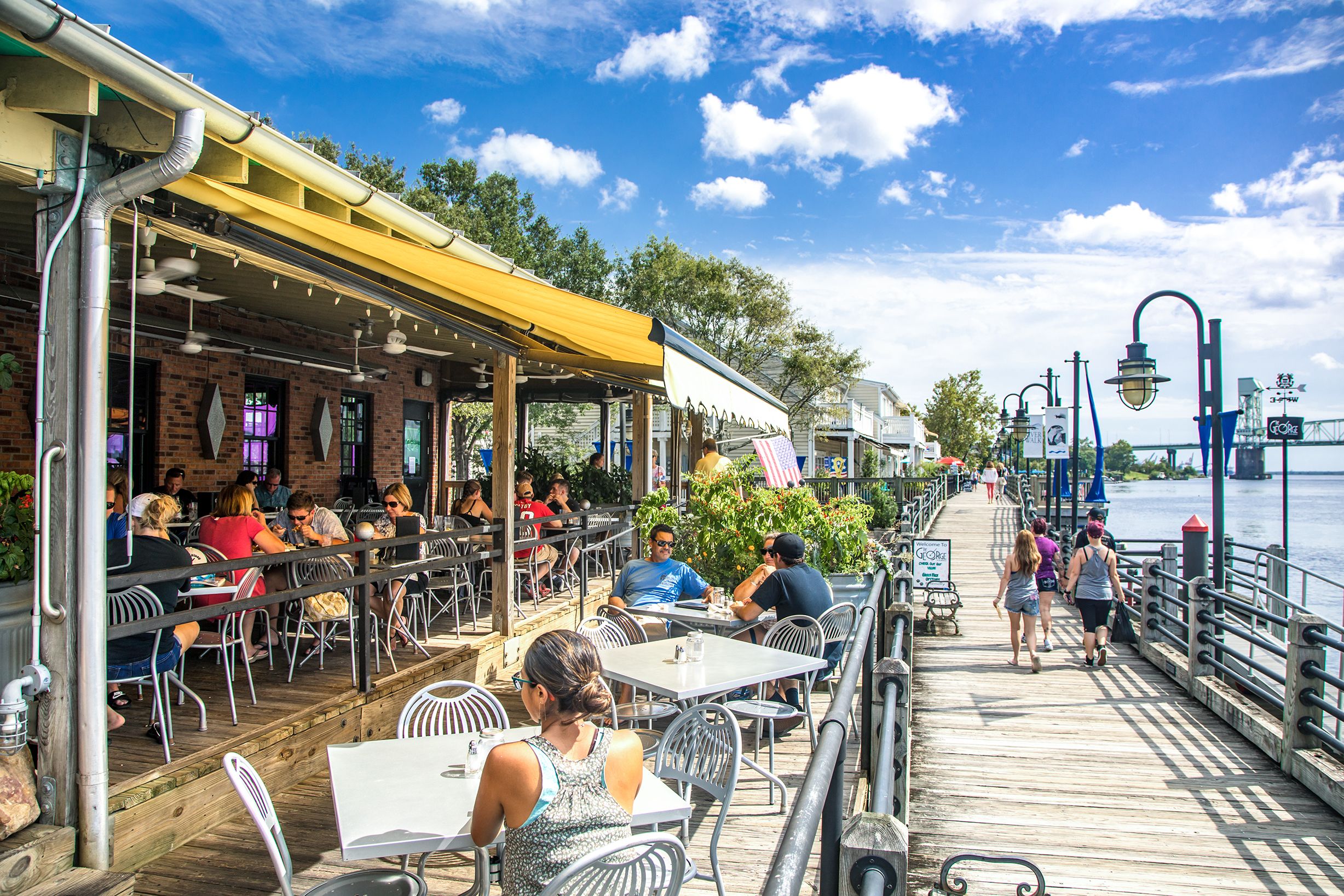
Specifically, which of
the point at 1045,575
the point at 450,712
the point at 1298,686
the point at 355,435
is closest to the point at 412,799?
the point at 450,712

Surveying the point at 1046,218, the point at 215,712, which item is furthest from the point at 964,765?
the point at 1046,218

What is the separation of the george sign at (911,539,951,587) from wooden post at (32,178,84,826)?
9400 millimetres

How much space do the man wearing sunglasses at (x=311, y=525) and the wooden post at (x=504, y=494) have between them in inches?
48.6

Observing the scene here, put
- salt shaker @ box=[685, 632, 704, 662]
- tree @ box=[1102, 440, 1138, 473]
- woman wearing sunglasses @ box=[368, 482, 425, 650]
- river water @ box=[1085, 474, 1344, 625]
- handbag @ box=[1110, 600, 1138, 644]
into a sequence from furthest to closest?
tree @ box=[1102, 440, 1138, 473] < river water @ box=[1085, 474, 1344, 625] < handbag @ box=[1110, 600, 1138, 644] < woman wearing sunglasses @ box=[368, 482, 425, 650] < salt shaker @ box=[685, 632, 704, 662]

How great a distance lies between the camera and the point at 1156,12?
47.7ft

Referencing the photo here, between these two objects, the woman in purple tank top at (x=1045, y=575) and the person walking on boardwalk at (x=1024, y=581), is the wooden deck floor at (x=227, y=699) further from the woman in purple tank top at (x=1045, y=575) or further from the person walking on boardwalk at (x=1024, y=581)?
the woman in purple tank top at (x=1045, y=575)

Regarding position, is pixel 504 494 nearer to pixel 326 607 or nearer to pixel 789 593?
pixel 326 607

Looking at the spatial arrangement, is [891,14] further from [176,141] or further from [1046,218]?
[176,141]

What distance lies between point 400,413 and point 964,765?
370 inches

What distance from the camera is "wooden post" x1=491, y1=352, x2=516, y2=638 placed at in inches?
275

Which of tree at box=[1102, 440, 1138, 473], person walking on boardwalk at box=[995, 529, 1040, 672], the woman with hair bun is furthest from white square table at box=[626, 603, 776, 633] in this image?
tree at box=[1102, 440, 1138, 473]

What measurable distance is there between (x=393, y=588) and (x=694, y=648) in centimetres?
251

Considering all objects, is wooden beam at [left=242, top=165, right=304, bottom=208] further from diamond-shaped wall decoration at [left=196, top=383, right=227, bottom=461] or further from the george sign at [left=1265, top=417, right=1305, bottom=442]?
the george sign at [left=1265, top=417, right=1305, bottom=442]

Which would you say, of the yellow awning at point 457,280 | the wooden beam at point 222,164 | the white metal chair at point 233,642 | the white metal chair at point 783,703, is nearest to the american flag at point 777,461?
the yellow awning at point 457,280
